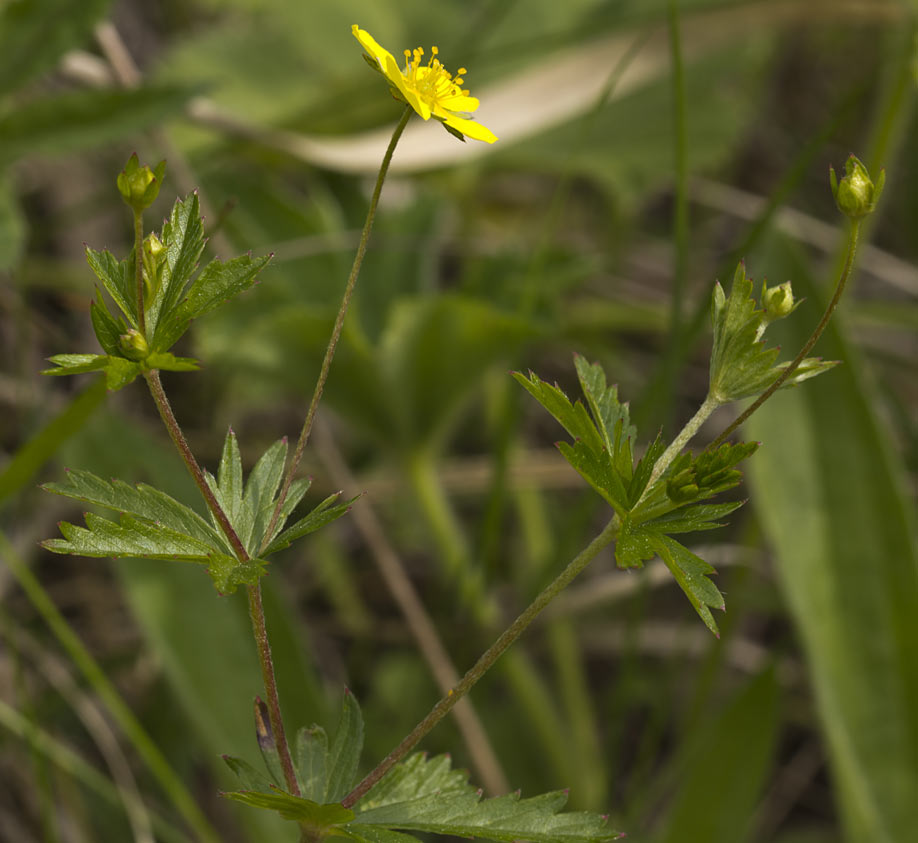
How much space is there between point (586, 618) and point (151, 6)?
284cm

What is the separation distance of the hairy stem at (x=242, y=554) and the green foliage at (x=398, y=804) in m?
0.03

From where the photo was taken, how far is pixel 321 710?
1.97m

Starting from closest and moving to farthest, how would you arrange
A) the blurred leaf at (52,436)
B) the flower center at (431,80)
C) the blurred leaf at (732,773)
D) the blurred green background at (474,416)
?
the flower center at (431,80) < the blurred leaf at (52,436) < the blurred leaf at (732,773) < the blurred green background at (474,416)

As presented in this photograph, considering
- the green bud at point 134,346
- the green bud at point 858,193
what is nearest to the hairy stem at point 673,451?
the green bud at point 858,193

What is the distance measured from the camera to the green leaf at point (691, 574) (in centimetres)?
86

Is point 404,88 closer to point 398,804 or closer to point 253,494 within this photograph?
point 253,494

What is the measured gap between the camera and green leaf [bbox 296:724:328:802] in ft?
3.26

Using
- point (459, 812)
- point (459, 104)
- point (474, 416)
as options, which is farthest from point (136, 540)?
point (474, 416)

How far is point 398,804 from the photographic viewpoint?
0.98 m

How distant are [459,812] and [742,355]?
483 millimetres

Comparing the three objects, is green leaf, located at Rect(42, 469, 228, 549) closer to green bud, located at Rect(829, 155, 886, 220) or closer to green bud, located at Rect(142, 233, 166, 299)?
green bud, located at Rect(142, 233, 166, 299)

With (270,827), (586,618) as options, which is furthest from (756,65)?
(270,827)

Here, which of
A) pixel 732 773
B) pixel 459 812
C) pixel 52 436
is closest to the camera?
pixel 459 812

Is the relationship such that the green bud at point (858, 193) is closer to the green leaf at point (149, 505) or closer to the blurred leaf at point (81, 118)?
the green leaf at point (149, 505)
